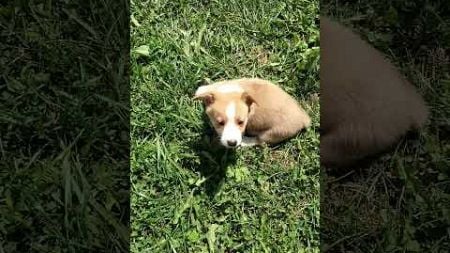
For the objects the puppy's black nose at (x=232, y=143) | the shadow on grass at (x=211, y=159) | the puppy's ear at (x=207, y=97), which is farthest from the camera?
the shadow on grass at (x=211, y=159)

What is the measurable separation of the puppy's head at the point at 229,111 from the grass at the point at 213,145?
0.22m

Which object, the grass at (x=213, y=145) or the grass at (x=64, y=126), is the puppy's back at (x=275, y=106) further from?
the grass at (x=64, y=126)

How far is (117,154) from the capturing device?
3.65m

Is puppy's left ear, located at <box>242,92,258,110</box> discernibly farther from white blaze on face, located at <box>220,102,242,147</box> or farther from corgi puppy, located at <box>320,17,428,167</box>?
corgi puppy, located at <box>320,17,428,167</box>

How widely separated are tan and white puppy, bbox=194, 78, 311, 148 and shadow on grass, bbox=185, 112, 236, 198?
0.38 ft

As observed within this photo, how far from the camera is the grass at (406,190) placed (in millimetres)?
3445

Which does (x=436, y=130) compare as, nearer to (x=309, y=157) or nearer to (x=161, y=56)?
(x=309, y=157)

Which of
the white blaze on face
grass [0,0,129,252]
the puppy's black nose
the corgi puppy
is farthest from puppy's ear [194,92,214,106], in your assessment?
the corgi puppy

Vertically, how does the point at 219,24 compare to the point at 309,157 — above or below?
above

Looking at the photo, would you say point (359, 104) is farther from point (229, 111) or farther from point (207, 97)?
point (207, 97)

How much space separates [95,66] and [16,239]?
3.41 ft

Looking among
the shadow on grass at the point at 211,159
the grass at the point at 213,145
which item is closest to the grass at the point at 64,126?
the grass at the point at 213,145

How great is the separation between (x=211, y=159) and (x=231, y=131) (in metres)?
0.28

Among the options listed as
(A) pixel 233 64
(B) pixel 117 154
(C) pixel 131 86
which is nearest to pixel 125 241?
(B) pixel 117 154
